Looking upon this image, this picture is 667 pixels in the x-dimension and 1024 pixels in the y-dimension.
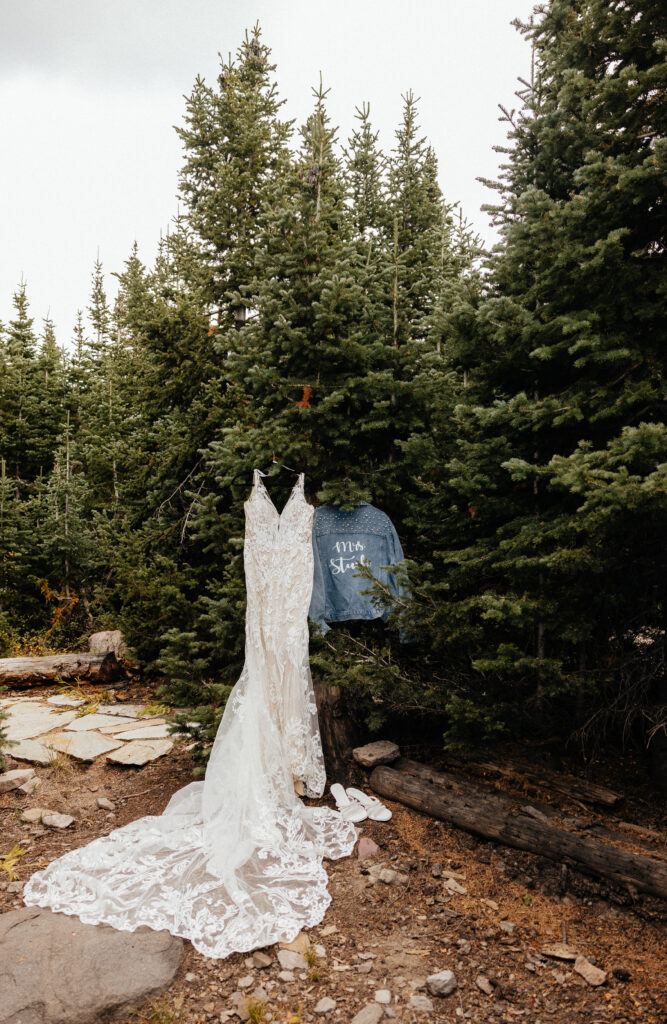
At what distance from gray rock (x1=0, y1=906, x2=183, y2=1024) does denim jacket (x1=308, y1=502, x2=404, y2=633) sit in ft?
7.99

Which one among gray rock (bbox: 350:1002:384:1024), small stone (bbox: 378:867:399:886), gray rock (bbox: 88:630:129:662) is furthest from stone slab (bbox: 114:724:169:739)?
gray rock (bbox: 350:1002:384:1024)

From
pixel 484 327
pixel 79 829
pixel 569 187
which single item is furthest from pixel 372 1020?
pixel 569 187

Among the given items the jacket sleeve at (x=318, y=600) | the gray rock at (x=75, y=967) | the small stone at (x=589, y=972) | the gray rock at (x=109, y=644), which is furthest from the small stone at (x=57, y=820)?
the gray rock at (x=109, y=644)

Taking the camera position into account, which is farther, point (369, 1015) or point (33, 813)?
point (33, 813)

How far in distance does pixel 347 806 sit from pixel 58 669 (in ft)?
17.5

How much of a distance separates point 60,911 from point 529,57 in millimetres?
6233

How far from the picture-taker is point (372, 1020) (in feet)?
8.51

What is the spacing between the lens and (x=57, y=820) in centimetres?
451

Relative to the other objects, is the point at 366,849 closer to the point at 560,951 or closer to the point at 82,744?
the point at 560,951

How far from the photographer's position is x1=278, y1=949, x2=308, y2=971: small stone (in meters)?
2.95

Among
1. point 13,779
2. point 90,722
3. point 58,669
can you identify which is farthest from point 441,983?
point 58,669

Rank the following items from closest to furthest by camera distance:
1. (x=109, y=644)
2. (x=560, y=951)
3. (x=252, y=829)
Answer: (x=560, y=951) → (x=252, y=829) → (x=109, y=644)

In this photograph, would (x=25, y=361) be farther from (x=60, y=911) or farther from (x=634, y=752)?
(x=634, y=752)

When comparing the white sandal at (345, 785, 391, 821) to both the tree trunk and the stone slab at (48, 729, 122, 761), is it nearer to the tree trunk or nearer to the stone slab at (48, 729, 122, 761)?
the tree trunk
